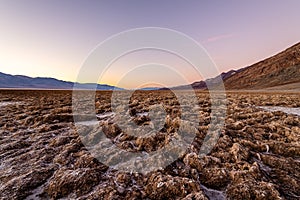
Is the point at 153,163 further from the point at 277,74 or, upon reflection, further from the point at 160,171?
the point at 277,74

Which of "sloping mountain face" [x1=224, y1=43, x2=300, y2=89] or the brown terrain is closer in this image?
the brown terrain

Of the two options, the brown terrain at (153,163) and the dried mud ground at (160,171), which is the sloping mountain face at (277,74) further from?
the dried mud ground at (160,171)

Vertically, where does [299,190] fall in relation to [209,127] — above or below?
below

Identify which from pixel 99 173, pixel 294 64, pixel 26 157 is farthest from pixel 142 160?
pixel 294 64

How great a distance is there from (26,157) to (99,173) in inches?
142

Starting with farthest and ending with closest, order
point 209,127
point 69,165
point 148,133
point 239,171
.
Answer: point 209,127, point 148,133, point 69,165, point 239,171

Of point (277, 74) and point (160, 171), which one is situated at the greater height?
point (277, 74)

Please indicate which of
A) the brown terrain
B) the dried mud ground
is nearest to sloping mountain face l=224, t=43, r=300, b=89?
the brown terrain

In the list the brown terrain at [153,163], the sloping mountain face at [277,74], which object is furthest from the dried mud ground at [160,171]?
the sloping mountain face at [277,74]

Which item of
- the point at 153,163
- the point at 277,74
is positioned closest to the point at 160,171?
the point at 153,163

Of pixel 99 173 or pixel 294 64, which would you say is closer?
pixel 99 173

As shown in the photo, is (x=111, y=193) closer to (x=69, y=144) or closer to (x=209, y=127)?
(x=69, y=144)

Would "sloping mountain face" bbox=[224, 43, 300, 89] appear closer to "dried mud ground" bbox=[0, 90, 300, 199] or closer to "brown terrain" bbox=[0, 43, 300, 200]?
"brown terrain" bbox=[0, 43, 300, 200]

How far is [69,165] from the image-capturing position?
6934mm
